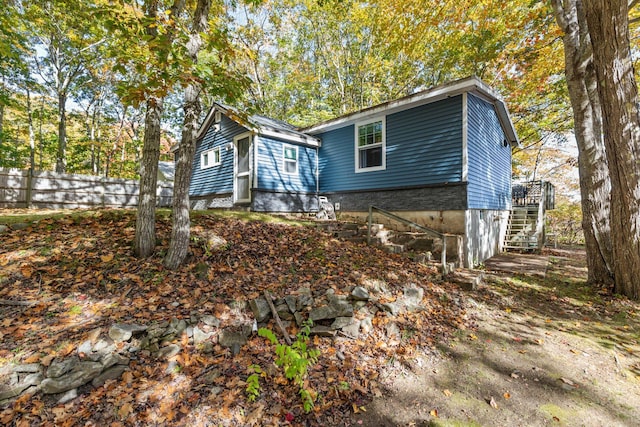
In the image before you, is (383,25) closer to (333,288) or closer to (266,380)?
(333,288)

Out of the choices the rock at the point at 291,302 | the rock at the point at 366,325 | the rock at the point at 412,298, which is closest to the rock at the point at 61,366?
the rock at the point at 291,302

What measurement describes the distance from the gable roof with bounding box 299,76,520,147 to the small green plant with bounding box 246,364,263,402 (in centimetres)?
812

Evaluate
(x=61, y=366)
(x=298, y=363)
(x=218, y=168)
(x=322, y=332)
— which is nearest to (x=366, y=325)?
(x=322, y=332)

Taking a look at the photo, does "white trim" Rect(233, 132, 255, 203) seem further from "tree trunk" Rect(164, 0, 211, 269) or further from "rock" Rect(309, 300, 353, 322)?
"rock" Rect(309, 300, 353, 322)

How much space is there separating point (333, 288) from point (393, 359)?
54.2 inches

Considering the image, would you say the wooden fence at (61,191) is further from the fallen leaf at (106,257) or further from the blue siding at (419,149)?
the blue siding at (419,149)

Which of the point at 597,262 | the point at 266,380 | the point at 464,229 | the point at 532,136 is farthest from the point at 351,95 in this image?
the point at 266,380

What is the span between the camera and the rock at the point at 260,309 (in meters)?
→ 3.66

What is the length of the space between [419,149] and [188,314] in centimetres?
763

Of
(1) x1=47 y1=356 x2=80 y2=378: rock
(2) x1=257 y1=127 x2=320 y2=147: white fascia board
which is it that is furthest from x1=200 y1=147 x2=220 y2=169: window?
(1) x1=47 y1=356 x2=80 y2=378: rock

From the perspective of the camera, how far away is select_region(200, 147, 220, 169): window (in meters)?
12.3

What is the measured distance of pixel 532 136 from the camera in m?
17.7

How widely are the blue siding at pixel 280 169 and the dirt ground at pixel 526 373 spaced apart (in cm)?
756

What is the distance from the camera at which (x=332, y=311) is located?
3932mm
